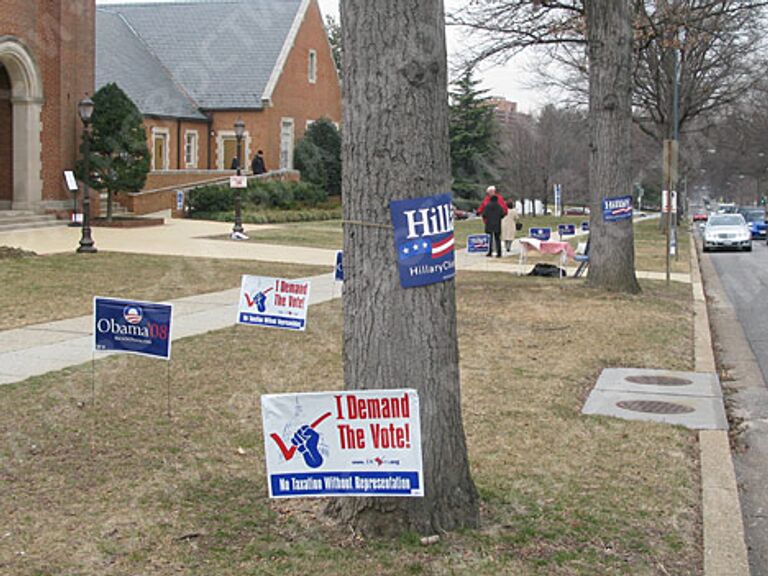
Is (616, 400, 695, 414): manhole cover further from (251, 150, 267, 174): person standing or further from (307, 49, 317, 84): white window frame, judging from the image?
(307, 49, 317, 84): white window frame

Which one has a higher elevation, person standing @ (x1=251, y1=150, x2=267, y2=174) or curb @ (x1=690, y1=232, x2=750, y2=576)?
person standing @ (x1=251, y1=150, x2=267, y2=174)

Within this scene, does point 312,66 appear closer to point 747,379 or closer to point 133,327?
point 747,379

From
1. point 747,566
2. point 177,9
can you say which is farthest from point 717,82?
point 747,566

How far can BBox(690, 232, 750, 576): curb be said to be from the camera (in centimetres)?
525

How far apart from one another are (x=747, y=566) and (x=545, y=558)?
1.09m

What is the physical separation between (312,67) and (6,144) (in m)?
24.0

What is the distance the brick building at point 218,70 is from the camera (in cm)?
4800

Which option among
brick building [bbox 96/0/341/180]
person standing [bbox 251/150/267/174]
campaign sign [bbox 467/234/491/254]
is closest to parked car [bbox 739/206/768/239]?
brick building [bbox 96/0/341/180]

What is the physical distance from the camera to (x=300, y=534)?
521 centimetres

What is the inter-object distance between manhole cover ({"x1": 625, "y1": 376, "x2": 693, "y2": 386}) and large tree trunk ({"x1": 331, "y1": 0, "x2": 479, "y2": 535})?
5.29 metres

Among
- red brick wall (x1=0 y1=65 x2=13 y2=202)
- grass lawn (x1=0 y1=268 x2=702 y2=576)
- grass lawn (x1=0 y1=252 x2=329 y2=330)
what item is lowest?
grass lawn (x1=0 y1=268 x2=702 y2=576)

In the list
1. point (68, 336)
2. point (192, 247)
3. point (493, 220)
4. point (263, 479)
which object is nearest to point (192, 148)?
point (192, 247)

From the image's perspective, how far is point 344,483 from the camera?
4.94 m

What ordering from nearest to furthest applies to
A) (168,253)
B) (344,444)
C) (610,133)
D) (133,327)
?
(344,444), (133,327), (610,133), (168,253)
